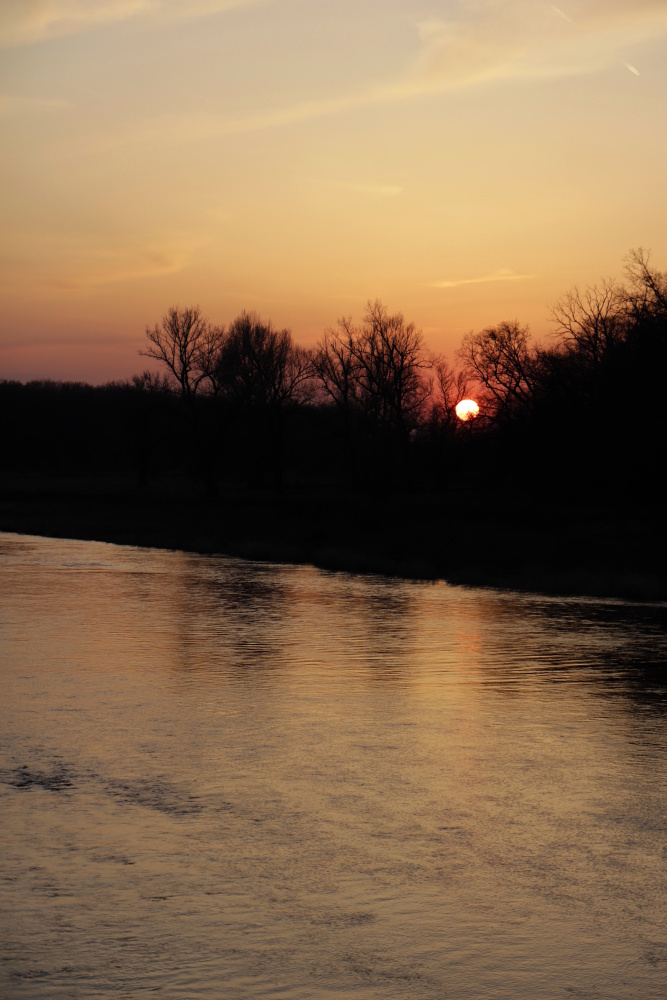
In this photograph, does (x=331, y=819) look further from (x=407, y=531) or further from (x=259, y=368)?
(x=259, y=368)

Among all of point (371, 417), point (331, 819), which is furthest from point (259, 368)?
point (331, 819)

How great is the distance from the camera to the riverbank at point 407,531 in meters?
33.6

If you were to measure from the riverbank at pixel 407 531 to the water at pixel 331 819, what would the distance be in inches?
561

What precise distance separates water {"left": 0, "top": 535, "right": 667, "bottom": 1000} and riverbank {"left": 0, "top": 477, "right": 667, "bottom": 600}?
14249 mm

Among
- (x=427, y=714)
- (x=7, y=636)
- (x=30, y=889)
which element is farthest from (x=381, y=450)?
(x=30, y=889)

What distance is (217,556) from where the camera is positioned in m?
40.8

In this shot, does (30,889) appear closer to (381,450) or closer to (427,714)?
(427,714)

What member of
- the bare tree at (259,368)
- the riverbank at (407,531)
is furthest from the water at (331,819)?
the bare tree at (259,368)

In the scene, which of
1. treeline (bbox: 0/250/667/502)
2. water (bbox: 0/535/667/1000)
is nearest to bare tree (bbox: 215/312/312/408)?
treeline (bbox: 0/250/667/502)

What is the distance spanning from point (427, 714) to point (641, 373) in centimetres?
2876

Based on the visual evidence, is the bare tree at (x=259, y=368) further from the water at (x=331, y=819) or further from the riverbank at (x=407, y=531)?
the water at (x=331, y=819)

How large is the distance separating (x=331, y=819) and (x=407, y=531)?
4039 centimetres

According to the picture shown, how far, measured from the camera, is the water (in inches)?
242

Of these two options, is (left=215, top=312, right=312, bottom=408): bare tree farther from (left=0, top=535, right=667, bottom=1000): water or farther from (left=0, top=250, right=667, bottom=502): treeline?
(left=0, top=535, right=667, bottom=1000): water
